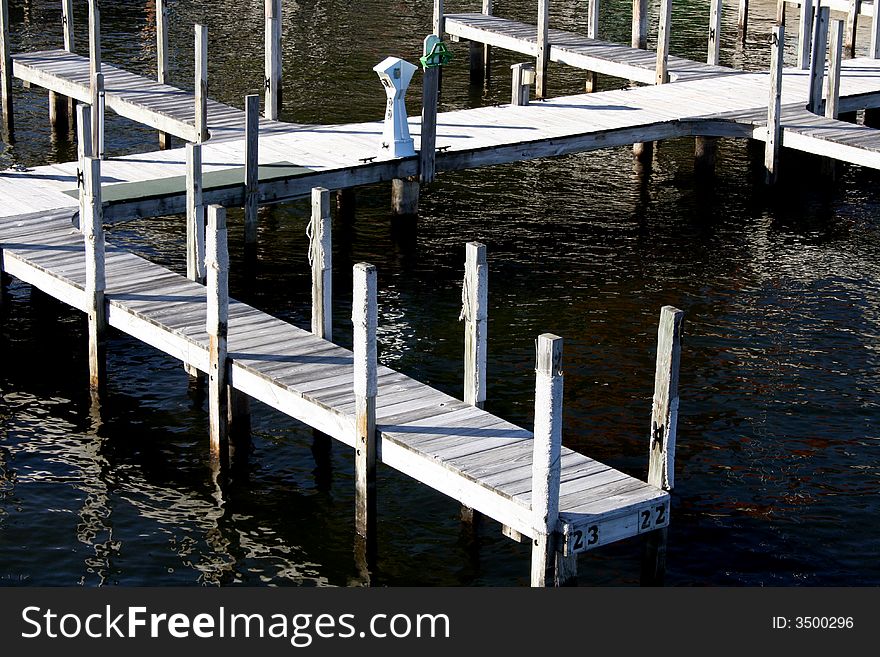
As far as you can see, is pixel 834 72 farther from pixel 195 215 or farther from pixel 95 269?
pixel 95 269

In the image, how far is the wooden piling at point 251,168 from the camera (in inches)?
974

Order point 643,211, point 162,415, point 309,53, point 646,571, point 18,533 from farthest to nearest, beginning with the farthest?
point 309,53
point 643,211
point 162,415
point 18,533
point 646,571

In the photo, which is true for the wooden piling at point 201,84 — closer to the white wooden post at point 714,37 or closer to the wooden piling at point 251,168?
the wooden piling at point 251,168

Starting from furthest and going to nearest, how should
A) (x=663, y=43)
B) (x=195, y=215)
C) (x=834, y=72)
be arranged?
(x=663, y=43) → (x=834, y=72) → (x=195, y=215)

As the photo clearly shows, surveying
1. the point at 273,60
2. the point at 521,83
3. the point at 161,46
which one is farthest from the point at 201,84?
the point at 521,83

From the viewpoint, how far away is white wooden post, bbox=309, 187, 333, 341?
804 inches

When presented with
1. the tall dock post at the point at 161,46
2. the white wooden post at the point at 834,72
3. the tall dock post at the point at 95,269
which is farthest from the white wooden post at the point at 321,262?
the white wooden post at the point at 834,72

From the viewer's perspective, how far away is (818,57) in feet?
100

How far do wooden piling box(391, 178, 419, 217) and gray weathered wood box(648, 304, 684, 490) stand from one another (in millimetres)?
11694

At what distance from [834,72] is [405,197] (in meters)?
8.91
